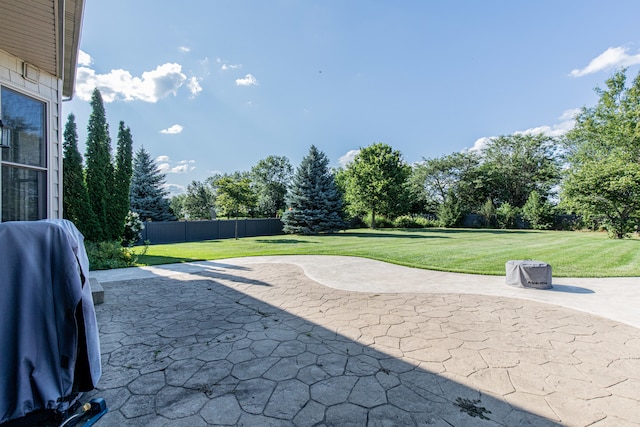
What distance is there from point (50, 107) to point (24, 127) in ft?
1.86

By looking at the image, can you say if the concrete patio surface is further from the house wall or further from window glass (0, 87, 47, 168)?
window glass (0, 87, 47, 168)

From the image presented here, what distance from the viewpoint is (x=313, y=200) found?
65.8 ft

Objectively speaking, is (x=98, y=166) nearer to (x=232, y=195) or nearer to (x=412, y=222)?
(x=232, y=195)

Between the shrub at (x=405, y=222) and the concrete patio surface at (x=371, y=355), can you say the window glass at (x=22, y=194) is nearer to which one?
the concrete patio surface at (x=371, y=355)

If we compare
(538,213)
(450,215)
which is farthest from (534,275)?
(538,213)

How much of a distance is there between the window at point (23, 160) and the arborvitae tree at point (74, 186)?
542cm

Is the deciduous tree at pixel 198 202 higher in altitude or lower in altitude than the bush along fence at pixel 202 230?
higher

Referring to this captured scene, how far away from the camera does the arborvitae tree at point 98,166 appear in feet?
29.8

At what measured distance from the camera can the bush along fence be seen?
16781 mm

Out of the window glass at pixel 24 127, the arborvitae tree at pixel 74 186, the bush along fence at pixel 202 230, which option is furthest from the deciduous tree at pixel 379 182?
the window glass at pixel 24 127

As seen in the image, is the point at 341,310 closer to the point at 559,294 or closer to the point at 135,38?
the point at 559,294

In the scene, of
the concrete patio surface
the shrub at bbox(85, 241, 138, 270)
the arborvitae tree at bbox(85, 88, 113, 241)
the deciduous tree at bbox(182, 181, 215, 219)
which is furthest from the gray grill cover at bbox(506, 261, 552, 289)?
the deciduous tree at bbox(182, 181, 215, 219)

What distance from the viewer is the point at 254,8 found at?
8.39m

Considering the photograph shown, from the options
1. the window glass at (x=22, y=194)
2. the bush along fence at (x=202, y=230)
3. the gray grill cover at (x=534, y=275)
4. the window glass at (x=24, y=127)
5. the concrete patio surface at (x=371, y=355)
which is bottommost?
the concrete patio surface at (x=371, y=355)
